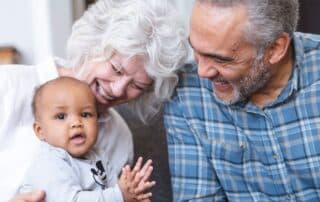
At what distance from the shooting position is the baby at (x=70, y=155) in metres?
1.48

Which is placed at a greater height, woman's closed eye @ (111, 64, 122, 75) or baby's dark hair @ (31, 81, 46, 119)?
woman's closed eye @ (111, 64, 122, 75)

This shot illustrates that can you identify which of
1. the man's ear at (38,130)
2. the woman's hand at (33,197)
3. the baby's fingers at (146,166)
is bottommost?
the woman's hand at (33,197)

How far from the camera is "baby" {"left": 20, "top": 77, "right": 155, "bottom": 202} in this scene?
1.48 meters

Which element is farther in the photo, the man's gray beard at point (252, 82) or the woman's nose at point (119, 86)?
the woman's nose at point (119, 86)

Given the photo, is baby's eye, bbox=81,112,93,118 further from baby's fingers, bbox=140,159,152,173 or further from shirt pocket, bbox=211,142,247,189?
shirt pocket, bbox=211,142,247,189

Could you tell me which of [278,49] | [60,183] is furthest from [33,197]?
[278,49]

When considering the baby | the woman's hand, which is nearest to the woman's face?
the baby

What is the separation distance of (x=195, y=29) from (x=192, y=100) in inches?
12.9

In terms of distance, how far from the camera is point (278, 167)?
5.25 ft

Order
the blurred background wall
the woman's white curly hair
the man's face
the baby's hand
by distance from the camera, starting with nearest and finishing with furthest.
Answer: the man's face
the baby's hand
the woman's white curly hair
the blurred background wall

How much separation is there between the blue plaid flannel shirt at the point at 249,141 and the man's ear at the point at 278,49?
0.29 feet

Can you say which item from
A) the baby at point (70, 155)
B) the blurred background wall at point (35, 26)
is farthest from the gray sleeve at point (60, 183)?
the blurred background wall at point (35, 26)

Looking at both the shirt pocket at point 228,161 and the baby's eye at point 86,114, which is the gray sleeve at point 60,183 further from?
the shirt pocket at point 228,161

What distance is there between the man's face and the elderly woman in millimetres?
206
